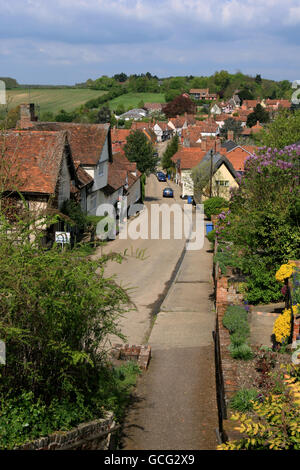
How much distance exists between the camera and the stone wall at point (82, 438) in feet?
26.4

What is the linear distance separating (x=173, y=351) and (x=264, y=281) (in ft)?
13.6

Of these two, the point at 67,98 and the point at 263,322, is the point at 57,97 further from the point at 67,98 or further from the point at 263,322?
the point at 263,322

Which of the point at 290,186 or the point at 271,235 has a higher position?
the point at 290,186

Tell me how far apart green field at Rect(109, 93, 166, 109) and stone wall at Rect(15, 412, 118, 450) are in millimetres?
161414

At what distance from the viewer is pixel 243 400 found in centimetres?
1100

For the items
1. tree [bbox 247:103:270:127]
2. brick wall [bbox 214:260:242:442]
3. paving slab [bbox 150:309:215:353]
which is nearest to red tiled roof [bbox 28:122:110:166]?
paving slab [bbox 150:309:215:353]

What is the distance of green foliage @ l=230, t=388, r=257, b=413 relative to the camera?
10.9 meters

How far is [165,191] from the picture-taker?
62750 mm

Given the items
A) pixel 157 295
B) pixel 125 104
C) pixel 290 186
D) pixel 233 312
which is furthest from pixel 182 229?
pixel 125 104

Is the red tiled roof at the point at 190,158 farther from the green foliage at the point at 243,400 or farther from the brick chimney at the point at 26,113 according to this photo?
the green foliage at the point at 243,400

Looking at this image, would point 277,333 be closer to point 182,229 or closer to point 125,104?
point 182,229

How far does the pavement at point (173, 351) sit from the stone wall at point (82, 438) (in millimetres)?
1802

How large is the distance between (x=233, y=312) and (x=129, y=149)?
43391 millimetres

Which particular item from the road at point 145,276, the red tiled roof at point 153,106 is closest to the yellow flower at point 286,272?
the road at point 145,276
